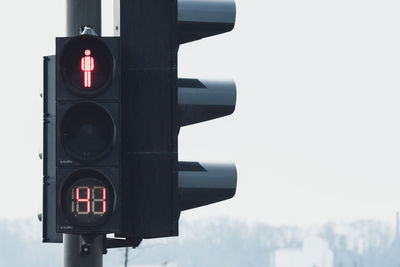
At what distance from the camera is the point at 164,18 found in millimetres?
7648

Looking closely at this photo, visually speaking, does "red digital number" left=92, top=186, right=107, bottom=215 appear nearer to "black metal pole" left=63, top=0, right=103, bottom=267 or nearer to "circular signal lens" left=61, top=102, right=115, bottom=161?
"circular signal lens" left=61, top=102, right=115, bottom=161

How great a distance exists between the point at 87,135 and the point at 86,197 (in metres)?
0.39

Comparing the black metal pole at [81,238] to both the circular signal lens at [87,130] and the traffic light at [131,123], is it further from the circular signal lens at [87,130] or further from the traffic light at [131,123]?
the circular signal lens at [87,130]

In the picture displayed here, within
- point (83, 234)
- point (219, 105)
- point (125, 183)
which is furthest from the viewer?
point (219, 105)

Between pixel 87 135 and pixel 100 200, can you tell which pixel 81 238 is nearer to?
pixel 100 200

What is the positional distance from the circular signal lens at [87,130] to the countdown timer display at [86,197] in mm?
150

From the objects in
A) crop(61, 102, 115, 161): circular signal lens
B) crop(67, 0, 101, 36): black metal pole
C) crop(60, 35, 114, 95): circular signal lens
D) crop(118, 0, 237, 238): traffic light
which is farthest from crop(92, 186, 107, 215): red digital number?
crop(67, 0, 101, 36): black metal pole

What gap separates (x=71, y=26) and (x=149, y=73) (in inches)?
26.1

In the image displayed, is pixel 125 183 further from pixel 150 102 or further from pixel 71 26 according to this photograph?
pixel 71 26

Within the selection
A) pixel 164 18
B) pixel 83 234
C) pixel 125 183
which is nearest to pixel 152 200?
pixel 125 183

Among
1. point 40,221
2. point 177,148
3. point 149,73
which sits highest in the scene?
point 149,73

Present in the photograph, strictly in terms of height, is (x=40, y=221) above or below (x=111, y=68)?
below

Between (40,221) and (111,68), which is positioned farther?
(40,221)

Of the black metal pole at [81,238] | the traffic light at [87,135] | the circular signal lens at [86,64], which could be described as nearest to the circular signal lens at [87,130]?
the traffic light at [87,135]
